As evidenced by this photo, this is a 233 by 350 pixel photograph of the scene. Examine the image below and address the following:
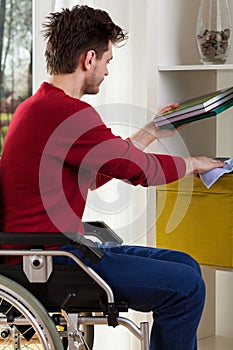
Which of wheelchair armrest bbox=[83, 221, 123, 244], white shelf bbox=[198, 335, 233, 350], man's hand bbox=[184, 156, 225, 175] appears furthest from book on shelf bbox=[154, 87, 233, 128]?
white shelf bbox=[198, 335, 233, 350]

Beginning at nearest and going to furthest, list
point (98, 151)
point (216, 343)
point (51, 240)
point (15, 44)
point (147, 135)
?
point (51, 240)
point (98, 151)
point (147, 135)
point (216, 343)
point (15, 44)

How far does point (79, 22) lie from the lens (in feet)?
7.41

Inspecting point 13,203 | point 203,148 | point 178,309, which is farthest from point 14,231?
point 203,148

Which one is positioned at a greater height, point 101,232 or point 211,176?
point 211,176

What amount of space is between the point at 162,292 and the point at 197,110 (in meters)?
0.61

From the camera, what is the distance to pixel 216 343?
312cm

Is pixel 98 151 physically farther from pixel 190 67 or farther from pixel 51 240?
pixel 190 67

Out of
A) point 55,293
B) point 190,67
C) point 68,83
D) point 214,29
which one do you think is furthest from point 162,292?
point 214,29

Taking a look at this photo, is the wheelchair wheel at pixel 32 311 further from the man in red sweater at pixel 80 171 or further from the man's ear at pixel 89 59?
the man's ear at pixel 89 59

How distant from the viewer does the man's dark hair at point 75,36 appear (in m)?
2.25

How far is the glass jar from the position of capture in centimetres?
275

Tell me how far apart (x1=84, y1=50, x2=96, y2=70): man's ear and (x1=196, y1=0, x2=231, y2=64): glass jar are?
0.61 meters

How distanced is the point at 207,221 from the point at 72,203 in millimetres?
558

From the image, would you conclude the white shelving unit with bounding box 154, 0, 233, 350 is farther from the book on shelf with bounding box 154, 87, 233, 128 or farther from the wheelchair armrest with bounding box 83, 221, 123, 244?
the wheelchair armrest with bounding box 83, 221, 123, 244
